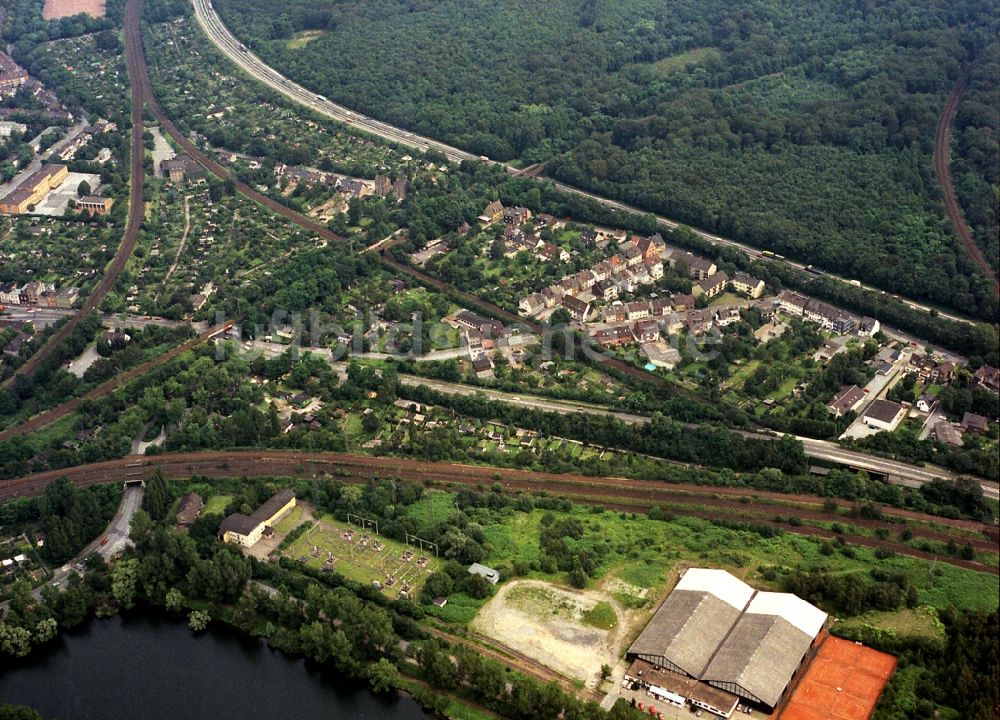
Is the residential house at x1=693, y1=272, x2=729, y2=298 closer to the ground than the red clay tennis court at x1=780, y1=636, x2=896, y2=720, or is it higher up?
higher up

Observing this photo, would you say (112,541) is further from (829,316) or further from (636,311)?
(829,316)

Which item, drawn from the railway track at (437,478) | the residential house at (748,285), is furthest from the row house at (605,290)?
the railway track at (437,478)

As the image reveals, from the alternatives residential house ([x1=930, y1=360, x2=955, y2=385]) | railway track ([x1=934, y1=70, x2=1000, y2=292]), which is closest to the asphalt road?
residential house ([x1=930, y1=360, x2=955, y2=385])

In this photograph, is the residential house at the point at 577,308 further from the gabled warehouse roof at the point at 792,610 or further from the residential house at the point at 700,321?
the gabled warehouse roof at the point at 792,610

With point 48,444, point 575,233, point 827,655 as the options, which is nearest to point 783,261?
point 575,233

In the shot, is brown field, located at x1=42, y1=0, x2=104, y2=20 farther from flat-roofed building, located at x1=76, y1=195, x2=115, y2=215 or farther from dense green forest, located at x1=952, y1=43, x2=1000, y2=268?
dense green forest, located at x1=952, y1=43, x2=1000, y2=268

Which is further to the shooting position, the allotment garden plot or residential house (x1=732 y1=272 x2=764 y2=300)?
residential house (x1=732 y1=272 x2=764 y2=300)
